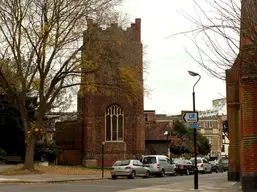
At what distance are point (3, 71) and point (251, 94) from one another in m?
23.2

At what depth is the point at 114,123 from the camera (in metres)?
57.4

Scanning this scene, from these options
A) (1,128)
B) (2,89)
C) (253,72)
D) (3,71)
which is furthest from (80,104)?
(253,72)

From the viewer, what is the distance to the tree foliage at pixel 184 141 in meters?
74.7

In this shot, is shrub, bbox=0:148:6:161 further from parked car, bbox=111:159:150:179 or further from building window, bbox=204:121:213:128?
building window, bbox=204:121:213:128

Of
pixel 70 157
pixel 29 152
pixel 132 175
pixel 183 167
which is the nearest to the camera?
pixel 29 152

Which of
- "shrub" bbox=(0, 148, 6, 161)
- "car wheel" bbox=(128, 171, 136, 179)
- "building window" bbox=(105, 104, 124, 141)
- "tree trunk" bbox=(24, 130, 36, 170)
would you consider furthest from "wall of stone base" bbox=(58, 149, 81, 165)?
"tree trunk" bbox=(24, 130, 36, 170)

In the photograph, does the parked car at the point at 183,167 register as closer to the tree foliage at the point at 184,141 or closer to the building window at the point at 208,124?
the tree foliage at the point at 184,141

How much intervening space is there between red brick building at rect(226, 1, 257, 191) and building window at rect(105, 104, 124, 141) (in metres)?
29.7

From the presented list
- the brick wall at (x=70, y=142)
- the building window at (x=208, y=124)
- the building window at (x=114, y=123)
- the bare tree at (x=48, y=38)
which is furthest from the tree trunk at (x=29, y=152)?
the building window at (x=208, y=124)

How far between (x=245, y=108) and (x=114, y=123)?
39.4 meters

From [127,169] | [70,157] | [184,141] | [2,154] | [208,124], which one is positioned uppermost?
[208,124]

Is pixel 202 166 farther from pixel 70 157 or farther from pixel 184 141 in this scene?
pixel 184 141

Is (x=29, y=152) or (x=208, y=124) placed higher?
(x=208, y=124)

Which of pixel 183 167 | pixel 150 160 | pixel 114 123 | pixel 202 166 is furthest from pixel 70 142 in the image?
pixel 150 160
